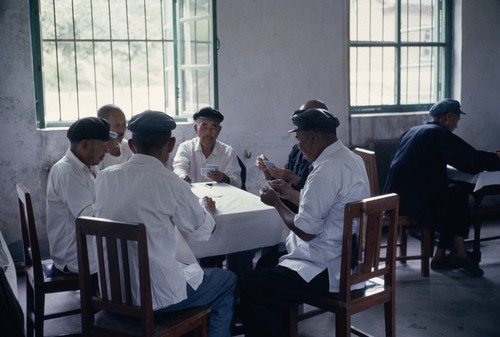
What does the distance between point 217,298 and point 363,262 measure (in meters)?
0.69

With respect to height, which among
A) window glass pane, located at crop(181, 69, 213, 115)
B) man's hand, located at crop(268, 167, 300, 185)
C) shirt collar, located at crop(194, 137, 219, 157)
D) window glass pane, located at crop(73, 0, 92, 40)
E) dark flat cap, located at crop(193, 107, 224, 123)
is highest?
window glass pane, located at crop(73, 0, 92, 40)

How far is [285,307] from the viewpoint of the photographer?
2.96 metres

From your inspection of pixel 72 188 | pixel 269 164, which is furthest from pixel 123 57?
pixel 72 188

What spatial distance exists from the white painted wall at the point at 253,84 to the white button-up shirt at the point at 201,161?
0.64m

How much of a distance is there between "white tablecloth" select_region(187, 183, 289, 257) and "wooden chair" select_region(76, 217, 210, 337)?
0.44 m

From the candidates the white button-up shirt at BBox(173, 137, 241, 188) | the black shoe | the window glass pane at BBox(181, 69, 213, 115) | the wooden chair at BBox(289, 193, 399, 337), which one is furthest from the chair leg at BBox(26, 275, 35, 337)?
the black shoe

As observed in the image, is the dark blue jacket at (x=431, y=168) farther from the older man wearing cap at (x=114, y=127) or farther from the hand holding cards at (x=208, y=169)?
the older man wearing cap at (x=114, y=127)

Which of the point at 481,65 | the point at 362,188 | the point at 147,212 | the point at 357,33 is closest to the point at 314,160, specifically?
the point at 362,188

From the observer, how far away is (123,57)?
17.2 feet

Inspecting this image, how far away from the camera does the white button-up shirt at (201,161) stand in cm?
455

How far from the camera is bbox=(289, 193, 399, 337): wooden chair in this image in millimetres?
2701

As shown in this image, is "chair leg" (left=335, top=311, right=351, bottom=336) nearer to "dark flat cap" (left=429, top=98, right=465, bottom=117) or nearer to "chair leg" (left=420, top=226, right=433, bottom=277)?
"chair leg" (left=420, top=226, right=433, bottom=277)

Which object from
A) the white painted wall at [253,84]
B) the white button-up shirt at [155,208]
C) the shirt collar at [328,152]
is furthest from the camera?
the white painted wall at [253,84]

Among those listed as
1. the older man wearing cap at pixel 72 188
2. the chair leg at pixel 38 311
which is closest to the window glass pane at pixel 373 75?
the older man wearing cap at pixel 72 188
